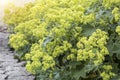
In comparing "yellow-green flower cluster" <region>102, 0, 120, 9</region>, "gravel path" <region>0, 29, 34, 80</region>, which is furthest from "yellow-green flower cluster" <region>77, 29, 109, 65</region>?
"gravel path" <region>0, 29, 34, 80</region>

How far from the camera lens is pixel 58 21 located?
3.56 m

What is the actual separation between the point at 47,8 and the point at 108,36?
3.49ft

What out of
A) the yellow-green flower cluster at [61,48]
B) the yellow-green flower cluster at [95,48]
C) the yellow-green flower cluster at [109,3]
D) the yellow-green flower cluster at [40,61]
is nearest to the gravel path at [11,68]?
the yellow-green flower cluster at [40,61]

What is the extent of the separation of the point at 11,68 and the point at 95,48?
173cm

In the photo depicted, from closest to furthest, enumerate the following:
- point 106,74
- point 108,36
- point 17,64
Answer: point 106,74, point 108,36, point 17,64

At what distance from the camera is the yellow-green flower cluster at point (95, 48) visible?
3101 millimetres

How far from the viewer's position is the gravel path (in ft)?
14.1

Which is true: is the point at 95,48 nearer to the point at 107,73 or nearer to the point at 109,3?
the point at 107,73

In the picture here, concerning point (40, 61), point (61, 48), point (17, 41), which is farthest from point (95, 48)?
point (17, 41)

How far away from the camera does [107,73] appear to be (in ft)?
10.7

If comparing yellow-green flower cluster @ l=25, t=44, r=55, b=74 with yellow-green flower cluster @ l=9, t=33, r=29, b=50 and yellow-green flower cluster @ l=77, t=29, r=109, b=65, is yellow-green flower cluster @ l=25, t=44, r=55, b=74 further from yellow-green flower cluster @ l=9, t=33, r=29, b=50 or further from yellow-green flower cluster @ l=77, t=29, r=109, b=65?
yellow-green flower cluster @ l=9, t=33, r=29, b=50

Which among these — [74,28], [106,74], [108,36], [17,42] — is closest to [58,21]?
[74,28]

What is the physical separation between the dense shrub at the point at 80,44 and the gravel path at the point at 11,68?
56 centimetres

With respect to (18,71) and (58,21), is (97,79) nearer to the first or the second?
(58,21)
